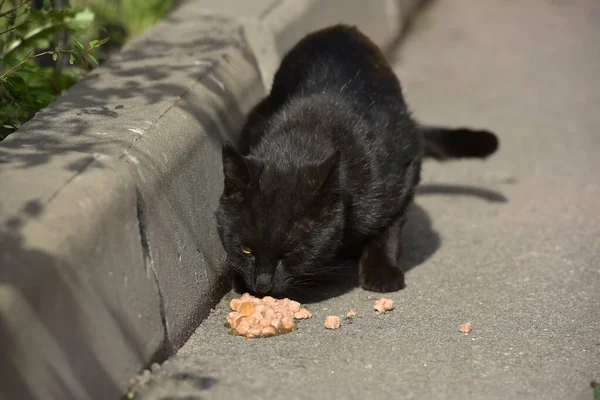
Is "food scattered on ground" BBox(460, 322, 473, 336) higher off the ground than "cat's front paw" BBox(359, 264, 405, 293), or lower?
higher

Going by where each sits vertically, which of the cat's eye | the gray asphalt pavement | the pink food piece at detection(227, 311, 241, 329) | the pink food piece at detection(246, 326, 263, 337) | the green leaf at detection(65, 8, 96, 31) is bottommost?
the gray asphalt pavement

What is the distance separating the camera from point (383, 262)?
13.4 feet

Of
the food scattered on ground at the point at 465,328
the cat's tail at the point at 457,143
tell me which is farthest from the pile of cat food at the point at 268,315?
the cat's tail at the point at 457,143

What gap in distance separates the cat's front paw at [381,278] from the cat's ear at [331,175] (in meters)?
0.54

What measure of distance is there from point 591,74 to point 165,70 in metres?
4.04

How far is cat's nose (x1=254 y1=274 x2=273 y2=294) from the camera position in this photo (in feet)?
11.7

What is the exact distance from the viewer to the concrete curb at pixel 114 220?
2.49m

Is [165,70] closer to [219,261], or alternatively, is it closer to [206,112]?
[206,112]

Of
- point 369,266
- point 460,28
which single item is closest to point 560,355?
point 369,266

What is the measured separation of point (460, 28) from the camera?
26.6ft

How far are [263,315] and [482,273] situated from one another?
1.25 m

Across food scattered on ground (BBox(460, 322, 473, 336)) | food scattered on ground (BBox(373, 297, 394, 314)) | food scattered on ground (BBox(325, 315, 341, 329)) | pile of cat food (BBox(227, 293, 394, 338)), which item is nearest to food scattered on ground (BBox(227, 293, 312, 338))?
pile of cat food (BBox(227, 293, 394, 338))

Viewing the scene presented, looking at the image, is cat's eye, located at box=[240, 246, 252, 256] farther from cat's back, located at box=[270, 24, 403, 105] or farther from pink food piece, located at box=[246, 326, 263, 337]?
cat's back, located at box=[270, 24, 403, 105]

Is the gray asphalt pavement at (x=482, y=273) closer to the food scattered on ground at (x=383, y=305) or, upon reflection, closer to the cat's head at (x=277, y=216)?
the food scattered on ground at (x=383, y=305)
